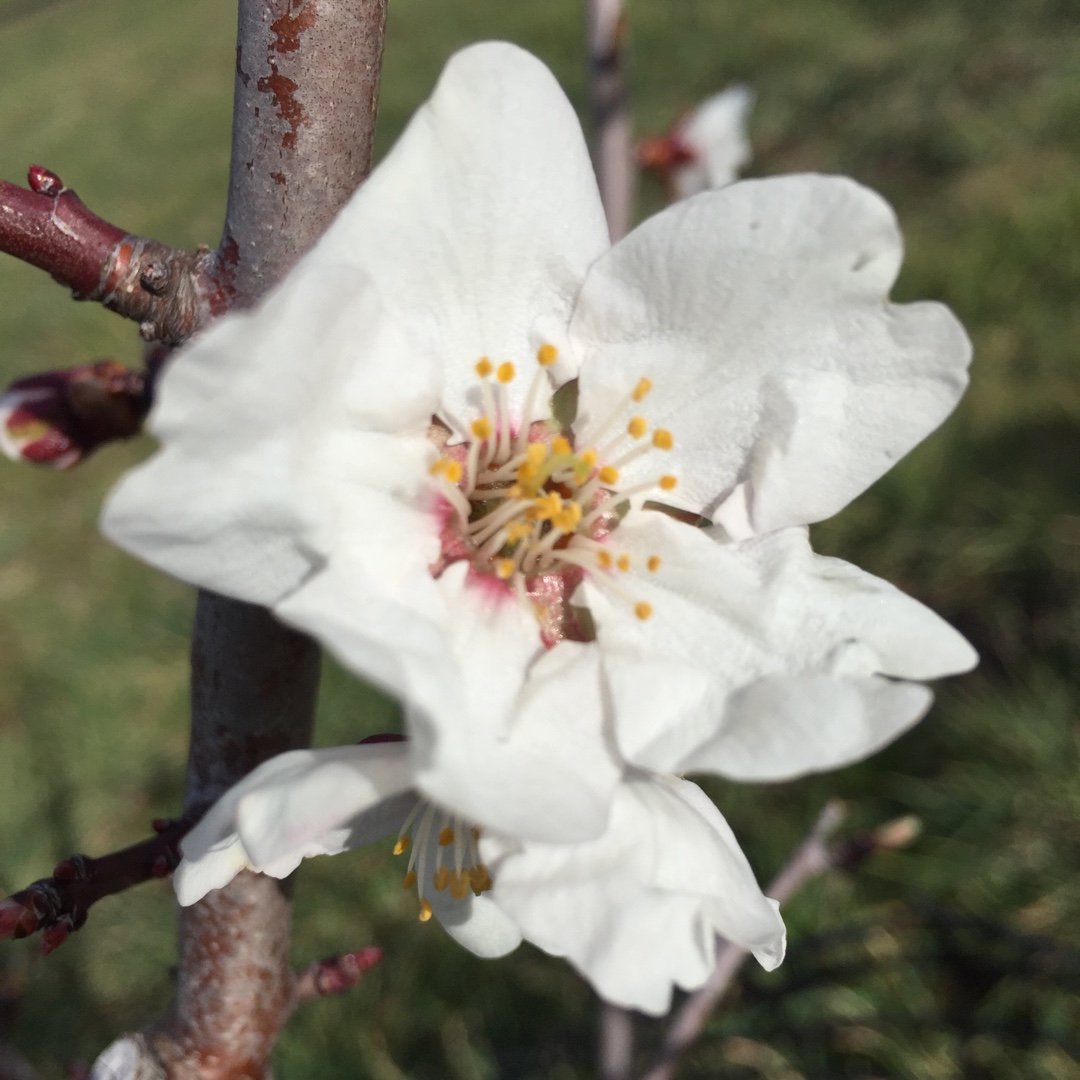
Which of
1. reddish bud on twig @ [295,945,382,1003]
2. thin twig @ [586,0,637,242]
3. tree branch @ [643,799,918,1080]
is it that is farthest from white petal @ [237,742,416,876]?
thin twig @ [586,0,637,242]

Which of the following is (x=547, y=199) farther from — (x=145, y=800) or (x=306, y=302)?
(x=145, y=800)

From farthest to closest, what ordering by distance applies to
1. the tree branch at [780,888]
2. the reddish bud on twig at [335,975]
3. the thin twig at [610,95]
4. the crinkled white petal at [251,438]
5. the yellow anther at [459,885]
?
1. the thin twig at [610,95]
2. the tree branch at [780,888]
3. the reddish bud on twig at [335,975]
4. the yellow anther at [459,885]
5. the crinkled white petal at [251,438]

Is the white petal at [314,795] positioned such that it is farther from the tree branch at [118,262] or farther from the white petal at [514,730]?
the tree branch at [118,262]

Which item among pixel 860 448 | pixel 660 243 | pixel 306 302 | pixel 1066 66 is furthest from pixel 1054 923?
pixel 1066 66

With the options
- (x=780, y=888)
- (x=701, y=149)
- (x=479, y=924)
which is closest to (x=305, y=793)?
(x=479, y=924)

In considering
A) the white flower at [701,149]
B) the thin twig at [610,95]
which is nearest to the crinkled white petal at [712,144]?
the white flower at [701,149]

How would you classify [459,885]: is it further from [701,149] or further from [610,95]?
[701,149]
